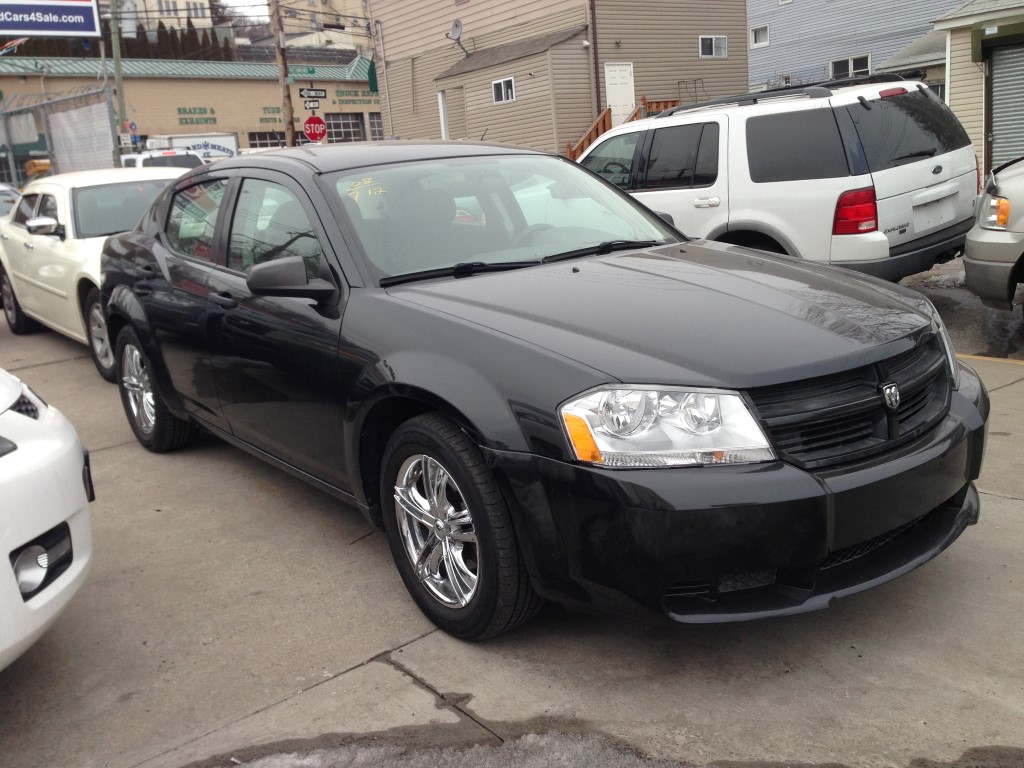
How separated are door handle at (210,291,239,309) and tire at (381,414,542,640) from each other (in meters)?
1.32

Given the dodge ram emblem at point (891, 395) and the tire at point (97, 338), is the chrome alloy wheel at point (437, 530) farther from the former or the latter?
the tire at point (97, 338)

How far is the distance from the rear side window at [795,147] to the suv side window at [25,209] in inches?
246

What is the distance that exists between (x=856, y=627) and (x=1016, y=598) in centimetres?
62

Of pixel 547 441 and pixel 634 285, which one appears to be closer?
pixel 547 441

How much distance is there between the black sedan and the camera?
2.76m

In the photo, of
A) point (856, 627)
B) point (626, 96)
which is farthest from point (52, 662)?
point (626, 96)

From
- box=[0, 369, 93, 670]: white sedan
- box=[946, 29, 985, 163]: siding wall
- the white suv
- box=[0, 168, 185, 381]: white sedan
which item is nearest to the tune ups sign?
box=[0, 168, 185, 381]: white sedan

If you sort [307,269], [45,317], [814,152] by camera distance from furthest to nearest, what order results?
[45,317] < [814,152] < [307,269]

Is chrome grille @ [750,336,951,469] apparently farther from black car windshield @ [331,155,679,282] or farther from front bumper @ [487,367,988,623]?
black car windshield @ [331,155,679,282]

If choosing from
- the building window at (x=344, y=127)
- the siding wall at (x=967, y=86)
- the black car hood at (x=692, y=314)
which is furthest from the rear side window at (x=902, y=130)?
the building window at (x=344, y=127)

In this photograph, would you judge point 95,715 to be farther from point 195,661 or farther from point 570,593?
point 570,593

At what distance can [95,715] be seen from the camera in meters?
3.12

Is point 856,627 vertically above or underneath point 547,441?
underneath

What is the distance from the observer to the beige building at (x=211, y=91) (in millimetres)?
39406
